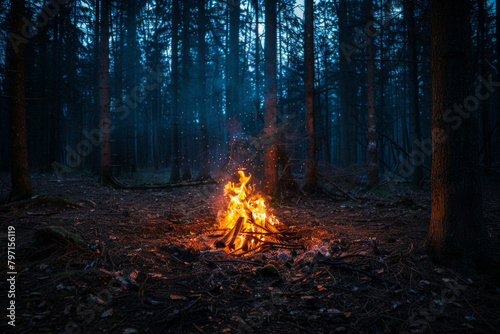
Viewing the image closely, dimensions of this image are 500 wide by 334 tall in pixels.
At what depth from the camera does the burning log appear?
4.75 meters

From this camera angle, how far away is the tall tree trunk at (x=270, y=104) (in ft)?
28.9

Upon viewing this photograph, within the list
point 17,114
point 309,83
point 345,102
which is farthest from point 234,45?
point 17,114

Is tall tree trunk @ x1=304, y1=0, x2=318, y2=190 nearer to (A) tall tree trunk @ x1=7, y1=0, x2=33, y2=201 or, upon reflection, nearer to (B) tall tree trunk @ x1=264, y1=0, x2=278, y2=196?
(B) tall tree trunk @ x1=264, y1=0, x2=278, y2=196

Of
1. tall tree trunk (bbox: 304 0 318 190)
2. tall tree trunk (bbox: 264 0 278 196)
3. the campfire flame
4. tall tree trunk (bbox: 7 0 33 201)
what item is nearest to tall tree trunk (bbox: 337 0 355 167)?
tall tree trunk (bbox: 304 0 318 190)

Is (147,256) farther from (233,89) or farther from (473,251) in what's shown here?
(233,89)

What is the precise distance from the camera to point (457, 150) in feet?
11.0

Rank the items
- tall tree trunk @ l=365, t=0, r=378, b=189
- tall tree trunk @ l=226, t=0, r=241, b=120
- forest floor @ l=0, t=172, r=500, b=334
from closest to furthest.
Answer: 1. forest floor @ l=0, t=172, r=500, b=334
2. tall tree trunk @ l=365, t=0, r=378, b=189
3. tall tree trunk @ l=226, t=0, r=241, b=120

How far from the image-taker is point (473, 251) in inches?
131

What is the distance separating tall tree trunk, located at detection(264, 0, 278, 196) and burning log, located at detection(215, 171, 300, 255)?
2.93 meters

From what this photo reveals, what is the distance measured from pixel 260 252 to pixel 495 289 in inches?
123

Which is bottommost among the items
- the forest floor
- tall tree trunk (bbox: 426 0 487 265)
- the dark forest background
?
the forest floor

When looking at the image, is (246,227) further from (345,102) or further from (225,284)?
(345,102)

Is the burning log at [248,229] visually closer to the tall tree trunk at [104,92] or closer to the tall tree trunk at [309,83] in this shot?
the tall tree trunk at [309,83]

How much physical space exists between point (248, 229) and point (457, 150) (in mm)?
3650
